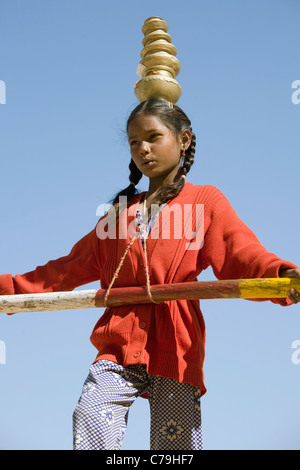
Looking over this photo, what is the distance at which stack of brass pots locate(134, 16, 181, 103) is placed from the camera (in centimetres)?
396

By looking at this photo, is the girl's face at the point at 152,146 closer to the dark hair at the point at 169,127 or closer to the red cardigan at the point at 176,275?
the dark hair at the point at 169,127

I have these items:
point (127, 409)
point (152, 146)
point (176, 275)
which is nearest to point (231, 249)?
point (176, 275)

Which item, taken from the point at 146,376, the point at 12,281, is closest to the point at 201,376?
the point at 146,376

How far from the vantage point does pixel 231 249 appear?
11.2ft

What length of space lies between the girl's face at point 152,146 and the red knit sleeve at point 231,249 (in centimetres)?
30

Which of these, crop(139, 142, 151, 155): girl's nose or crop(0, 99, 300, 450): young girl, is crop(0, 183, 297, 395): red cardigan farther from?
crop(139, 142, 151, 155): girl's nose

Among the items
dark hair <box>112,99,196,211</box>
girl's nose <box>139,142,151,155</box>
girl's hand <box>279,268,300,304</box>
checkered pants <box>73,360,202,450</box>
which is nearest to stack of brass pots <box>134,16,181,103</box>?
dark hair <box>112,99,196,211</box>

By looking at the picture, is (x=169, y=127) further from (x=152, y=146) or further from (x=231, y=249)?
(x=231, y=249)

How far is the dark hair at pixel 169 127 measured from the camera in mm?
3750

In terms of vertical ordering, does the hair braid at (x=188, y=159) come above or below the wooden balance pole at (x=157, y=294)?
above

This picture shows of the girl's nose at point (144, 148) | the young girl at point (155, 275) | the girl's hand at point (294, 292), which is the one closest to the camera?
the girl's hand at point (294, 292)

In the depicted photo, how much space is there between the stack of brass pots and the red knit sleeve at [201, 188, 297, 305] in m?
0.67

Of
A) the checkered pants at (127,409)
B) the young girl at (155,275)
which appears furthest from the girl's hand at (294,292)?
the checkered pants at (127,409)
